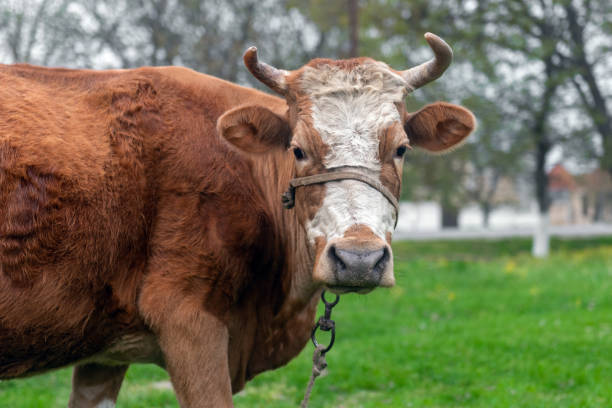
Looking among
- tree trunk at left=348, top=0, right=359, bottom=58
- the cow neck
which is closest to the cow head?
the cow neck

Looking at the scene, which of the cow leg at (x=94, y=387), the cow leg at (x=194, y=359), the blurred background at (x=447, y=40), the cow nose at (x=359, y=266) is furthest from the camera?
the blurred background at (x=447, y=40)

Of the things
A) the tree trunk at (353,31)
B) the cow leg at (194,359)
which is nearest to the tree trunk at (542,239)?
the tree trunk at (353,31)

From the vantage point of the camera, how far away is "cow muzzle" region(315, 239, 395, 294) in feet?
9.93

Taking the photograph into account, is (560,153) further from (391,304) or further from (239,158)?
(239,158)

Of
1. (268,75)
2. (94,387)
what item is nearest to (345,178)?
(268,75)

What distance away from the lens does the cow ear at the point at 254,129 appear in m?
3.69

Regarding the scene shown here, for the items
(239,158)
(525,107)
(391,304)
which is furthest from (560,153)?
(239,158)

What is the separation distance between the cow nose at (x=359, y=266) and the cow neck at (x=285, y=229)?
831 mm

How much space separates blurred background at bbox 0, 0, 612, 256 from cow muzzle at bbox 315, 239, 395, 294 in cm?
1484

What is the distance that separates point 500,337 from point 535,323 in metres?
0.97

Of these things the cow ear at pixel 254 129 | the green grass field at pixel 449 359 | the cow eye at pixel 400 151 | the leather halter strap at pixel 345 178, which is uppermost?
the cow ear at pixel 254 129

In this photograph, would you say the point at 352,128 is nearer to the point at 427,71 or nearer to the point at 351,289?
the point at 427,71

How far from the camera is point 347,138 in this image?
3406 mm

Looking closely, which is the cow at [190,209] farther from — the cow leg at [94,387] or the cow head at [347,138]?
the cow leg at [94,387]
